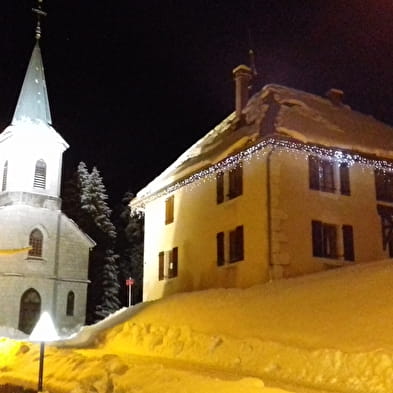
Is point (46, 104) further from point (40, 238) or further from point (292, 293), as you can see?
point (292, 293)

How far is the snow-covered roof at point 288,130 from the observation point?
22.6 metres

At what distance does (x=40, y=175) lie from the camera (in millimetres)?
38688

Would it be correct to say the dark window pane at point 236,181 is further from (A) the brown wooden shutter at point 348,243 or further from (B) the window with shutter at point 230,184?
(A) the brown wooden shutter at point 348,243

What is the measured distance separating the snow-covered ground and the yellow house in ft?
10.7

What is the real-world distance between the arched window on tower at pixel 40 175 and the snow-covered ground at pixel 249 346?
67.1ft

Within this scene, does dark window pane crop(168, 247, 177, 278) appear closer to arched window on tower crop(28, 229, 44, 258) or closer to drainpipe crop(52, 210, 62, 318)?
drainpipe crop(52, 210, 62, 318)

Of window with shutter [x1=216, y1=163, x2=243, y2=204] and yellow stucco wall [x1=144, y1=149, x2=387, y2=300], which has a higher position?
window with shutter [x1=216, y1=163, x2=243, y2=204]

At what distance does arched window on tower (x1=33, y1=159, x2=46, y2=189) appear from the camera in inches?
1513

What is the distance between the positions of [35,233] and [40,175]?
3.99 meters

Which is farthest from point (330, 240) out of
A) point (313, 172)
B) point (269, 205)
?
point (269, 205)

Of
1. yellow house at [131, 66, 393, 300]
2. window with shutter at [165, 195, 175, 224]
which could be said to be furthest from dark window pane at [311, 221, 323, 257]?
window with shutter at [165, 195, 175, 224]

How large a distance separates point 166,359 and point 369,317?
4.95 metres

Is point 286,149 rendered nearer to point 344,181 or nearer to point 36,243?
point 344,181

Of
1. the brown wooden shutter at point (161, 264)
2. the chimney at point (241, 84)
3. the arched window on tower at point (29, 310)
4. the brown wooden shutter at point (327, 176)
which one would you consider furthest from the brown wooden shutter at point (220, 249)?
the arched window on tower at point (29, 310)
